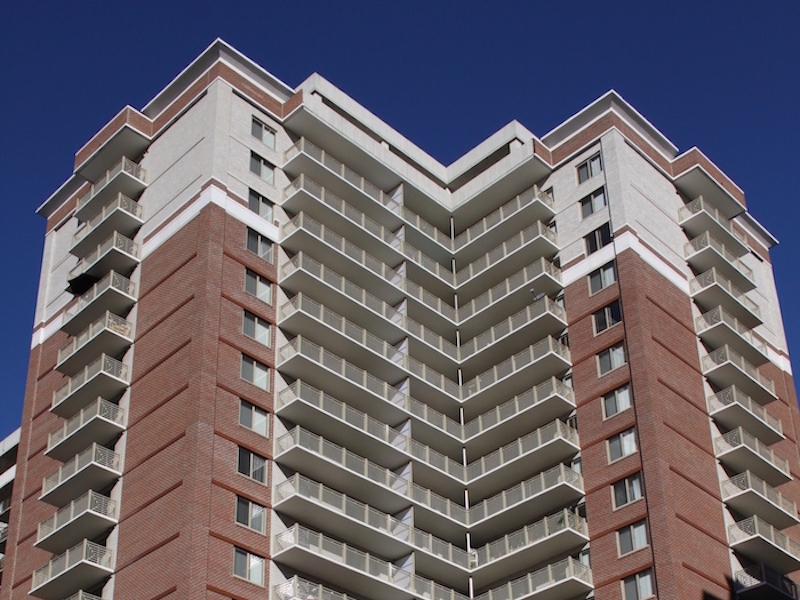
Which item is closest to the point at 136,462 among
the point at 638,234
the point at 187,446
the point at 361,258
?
the point at 187,446

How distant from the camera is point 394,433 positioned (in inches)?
2547

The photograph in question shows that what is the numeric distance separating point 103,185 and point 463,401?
77.7 feet

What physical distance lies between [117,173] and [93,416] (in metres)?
15.1

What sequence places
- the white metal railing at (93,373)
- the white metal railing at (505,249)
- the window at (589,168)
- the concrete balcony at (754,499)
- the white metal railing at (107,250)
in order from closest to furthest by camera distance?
the white metal railing at (93,373) < the concrete balcony at (754,499) < the white metal railing at (107,250) < the white metal railing at (505,249) < the window at (589,168)

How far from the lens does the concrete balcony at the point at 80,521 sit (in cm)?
5631

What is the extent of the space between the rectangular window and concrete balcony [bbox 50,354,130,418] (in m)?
25.3

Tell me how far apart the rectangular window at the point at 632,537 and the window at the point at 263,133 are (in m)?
28.2

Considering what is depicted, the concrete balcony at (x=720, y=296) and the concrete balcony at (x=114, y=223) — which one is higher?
the concrete balcony at (x=114, y=223)

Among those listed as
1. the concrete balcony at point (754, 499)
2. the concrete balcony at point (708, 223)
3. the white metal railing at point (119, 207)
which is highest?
the concrete balcony at point (708, 223)

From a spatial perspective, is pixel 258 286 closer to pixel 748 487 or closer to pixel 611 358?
pixel 611 358

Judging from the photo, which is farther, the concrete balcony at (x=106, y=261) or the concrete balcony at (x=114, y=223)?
the concrete balcony at (x=114, y=223)

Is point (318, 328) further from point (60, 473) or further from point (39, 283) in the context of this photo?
point (39, 283)

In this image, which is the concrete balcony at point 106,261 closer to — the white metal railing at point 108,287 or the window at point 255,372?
the white metal railing at point 108,287

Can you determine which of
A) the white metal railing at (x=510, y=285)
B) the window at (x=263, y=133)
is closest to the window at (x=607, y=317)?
the white metal railing at (x=510, y=285)
